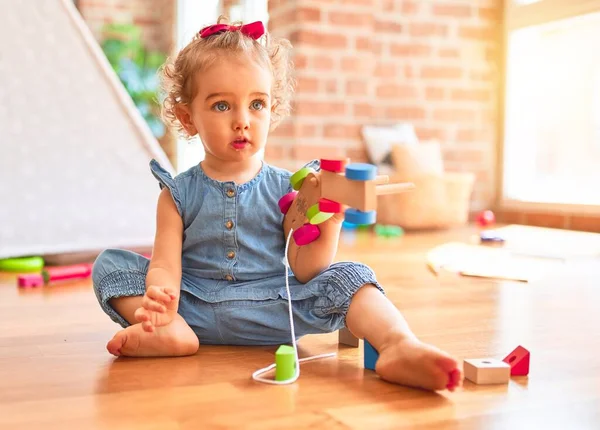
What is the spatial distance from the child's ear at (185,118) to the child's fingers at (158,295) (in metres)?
0.31

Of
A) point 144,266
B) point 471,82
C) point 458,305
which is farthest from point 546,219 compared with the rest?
point 144,266

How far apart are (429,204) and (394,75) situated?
68 cm

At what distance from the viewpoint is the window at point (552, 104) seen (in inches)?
117

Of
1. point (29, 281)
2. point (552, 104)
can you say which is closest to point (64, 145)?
point (29, 281)

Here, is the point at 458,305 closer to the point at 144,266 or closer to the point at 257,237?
the point at 257,237

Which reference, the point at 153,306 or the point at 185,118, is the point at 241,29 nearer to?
the point at 185,118

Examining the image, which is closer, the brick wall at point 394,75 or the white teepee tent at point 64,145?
the white teepee tent at point 64,145

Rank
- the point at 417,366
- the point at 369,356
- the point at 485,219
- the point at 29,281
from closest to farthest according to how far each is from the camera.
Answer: the point at 417,366 → the point at 369,356 → the point at 29,281 → the point at 485,219

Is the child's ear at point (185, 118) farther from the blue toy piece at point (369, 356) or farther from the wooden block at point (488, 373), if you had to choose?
the wooden block at point (488, 373)

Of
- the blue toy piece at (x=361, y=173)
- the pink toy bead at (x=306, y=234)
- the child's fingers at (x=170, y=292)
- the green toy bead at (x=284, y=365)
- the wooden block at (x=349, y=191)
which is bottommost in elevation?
the green toy bead at (x=284, y=365)

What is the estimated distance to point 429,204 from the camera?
2920mm

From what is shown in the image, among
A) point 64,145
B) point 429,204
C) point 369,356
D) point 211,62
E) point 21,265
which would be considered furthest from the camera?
point 429,204

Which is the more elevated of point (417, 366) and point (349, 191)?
point (349, 191)

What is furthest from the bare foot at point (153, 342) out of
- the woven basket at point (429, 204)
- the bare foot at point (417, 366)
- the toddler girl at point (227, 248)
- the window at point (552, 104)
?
the window at point (552, 104)
